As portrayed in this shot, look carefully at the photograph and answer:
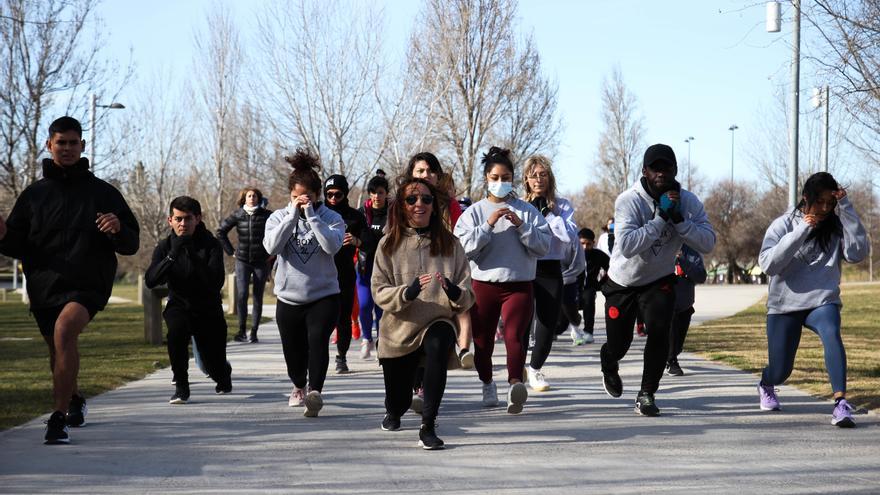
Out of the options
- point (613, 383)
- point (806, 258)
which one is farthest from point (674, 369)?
point (806, 258)

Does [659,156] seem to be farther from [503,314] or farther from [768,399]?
[768,399]

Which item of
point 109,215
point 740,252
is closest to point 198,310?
point 109,215

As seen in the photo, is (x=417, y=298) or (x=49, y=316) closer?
(x=417, y=298)

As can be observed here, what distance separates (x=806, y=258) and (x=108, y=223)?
4742 mm

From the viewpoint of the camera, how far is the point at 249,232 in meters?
15.4

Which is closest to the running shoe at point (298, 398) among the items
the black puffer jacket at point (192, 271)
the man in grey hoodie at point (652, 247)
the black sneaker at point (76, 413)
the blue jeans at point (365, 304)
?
the black puffer jacket at point (192, 271)

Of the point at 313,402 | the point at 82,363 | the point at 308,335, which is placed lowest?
the point at 82,363

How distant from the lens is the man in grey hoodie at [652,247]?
8.04m

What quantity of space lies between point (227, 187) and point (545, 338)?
34315 mm

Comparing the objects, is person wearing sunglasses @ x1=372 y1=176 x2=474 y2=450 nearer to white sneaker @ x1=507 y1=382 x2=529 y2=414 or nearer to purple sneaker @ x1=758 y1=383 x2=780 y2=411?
white sneaker @ x1=507 y1=382 x2=529 y2=414

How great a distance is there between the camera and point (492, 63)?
33562mm

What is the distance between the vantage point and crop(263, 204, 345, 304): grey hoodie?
8.73m

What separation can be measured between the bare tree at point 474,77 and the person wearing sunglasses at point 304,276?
69.0ft

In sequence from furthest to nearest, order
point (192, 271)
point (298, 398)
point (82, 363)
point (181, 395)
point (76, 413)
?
point (82, 363)
point (192, 271)
point (181, 395)
point (298, 398)
point (76, 413)
